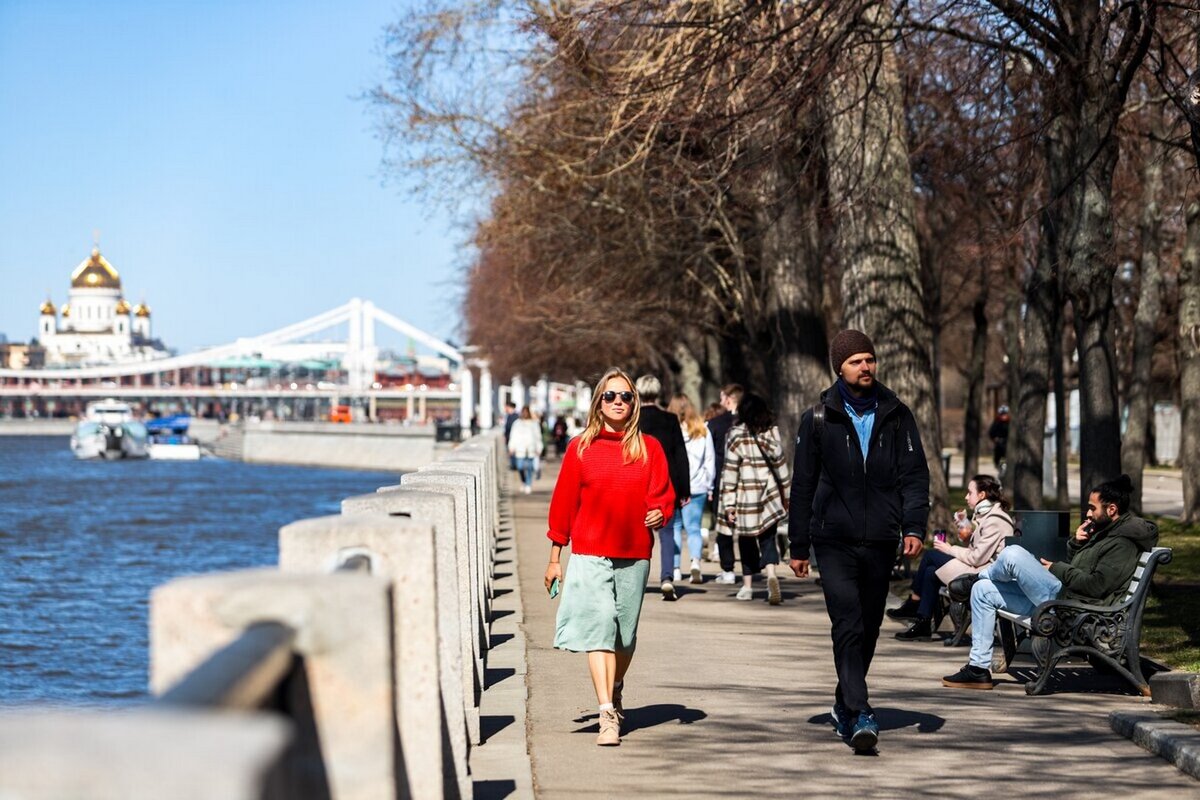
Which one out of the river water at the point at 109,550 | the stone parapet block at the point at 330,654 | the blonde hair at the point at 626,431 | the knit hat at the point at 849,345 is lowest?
the river water at the point at 109,550

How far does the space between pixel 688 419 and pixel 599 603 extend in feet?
32.4

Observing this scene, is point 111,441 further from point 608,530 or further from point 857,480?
point 857,480

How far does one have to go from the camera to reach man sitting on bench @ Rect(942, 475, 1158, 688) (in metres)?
10.0

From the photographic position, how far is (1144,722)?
331 inches

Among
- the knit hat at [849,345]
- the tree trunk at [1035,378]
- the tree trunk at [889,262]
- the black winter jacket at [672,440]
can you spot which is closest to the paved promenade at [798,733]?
the knit hat at [849,345]

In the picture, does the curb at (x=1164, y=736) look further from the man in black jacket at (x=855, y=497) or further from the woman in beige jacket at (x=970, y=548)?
the woman in beige jacket at (x=970, y=548)

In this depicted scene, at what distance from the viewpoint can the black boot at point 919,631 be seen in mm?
12453

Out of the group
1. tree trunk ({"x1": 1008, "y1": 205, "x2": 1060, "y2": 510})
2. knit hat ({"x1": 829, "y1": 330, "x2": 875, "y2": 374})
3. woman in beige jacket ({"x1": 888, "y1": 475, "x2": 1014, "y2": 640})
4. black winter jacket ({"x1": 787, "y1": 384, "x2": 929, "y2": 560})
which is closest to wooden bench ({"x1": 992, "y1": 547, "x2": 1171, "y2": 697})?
woman in beige jacket ({"x1": 888, "y1": 475, "x2": 1014, "y2": 640})

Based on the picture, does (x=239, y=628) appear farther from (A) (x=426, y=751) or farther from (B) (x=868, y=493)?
(B) (x=868, y=493)

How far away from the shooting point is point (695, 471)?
17.8 m

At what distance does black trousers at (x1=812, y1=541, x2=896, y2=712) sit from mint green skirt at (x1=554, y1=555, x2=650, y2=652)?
0.84m

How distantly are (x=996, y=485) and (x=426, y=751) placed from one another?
6.94 m

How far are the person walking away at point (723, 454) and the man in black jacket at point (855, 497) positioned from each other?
22.8 ft

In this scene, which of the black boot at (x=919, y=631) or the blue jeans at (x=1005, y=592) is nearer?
the blue jeans at (x=1005, y=592)
